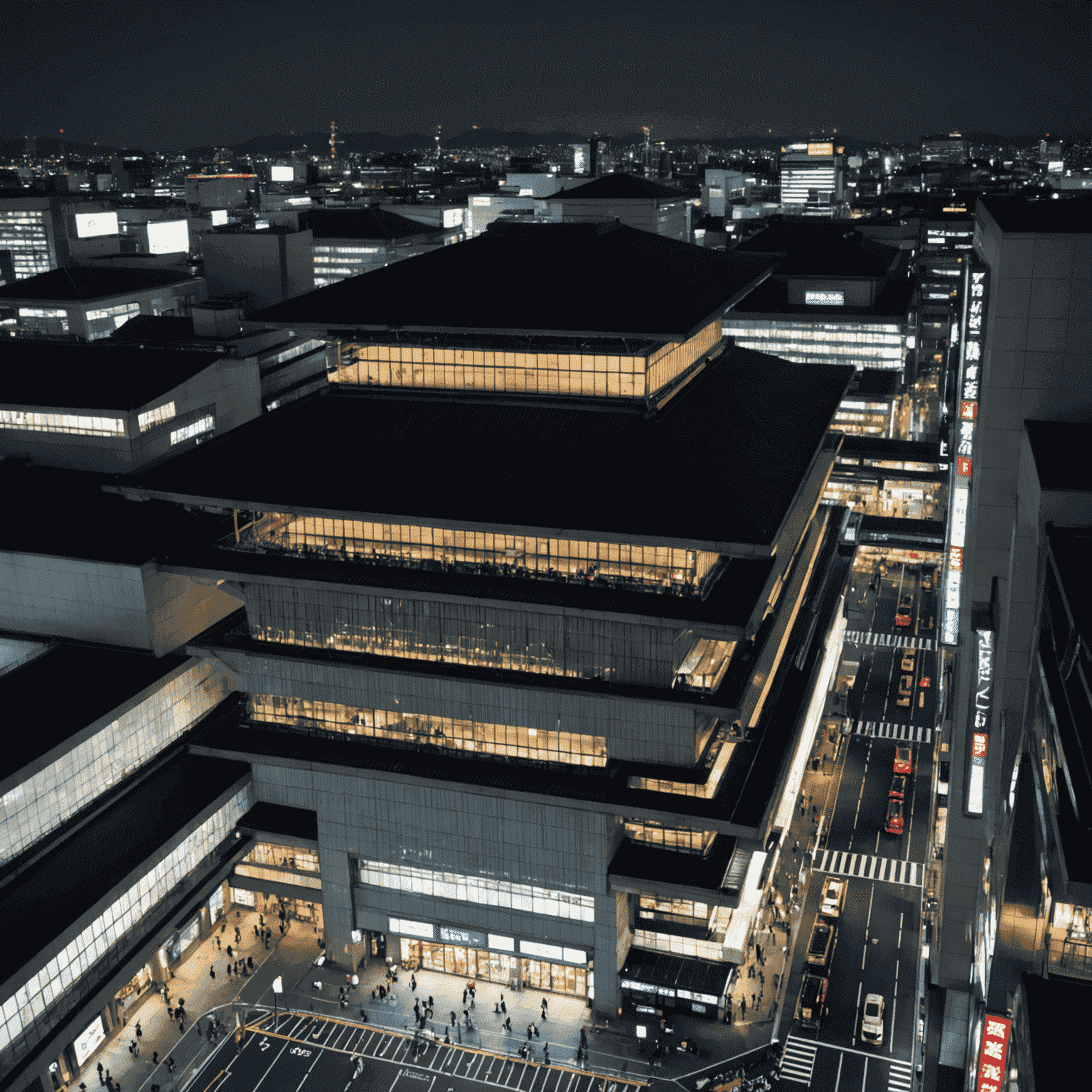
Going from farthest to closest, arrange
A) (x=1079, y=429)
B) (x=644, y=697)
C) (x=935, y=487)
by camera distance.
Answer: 1. (x=935, y=487)
2. (x=644, y=697)
3. (x=1079, y=429)

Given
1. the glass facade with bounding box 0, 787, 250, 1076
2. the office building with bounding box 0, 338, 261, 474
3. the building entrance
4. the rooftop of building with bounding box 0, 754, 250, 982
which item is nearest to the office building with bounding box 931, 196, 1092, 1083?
the building entrance

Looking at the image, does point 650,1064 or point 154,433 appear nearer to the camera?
point 650,1064

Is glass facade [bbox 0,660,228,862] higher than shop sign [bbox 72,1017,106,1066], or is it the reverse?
glass facade [bbox 0,660,228,862]

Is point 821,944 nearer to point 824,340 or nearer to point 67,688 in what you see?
point 67,688

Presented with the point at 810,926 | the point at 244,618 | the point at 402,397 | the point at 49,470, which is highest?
the point at 402,397

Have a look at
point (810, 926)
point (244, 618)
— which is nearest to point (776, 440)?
point (810, 926)

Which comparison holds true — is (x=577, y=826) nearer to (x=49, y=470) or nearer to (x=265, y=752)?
(x=265, y=752)

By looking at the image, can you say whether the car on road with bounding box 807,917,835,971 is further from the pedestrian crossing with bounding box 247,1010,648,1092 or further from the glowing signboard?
the glowing signboard
